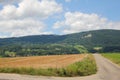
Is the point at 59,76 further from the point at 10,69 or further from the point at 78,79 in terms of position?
the point at 10,69

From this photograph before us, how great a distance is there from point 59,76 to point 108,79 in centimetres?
572

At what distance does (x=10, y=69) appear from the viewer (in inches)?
1388

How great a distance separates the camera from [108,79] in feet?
117

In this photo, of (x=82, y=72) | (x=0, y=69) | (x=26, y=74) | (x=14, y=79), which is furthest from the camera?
(x=82, y=72)

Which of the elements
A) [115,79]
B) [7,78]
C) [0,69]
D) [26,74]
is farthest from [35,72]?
[115,79]

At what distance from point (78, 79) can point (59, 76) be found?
2.37 metres

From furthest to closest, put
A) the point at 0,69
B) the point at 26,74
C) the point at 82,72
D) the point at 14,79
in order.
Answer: the point at 82,72
the point at 0,69
the point at 26,74
the point at 14,79

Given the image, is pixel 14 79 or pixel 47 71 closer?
A: pixel 14 79

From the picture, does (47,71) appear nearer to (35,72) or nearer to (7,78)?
(35,72)

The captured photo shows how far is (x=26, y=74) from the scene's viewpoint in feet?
109

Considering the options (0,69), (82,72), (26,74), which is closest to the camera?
(26,74)

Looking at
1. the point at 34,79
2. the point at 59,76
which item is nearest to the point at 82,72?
the point at 59,76

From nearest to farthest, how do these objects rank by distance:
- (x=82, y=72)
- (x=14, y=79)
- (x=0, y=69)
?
1. (x=14, y=79)
2. (x=0, y=69)
3. (x=82, y=72)

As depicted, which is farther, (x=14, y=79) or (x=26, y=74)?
(x=26, y=74)
